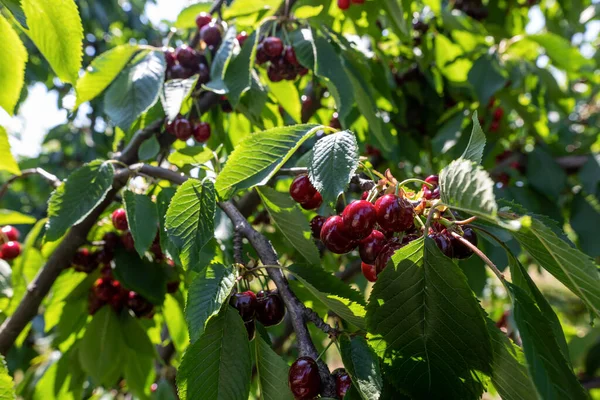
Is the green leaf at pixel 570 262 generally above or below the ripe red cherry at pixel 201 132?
above

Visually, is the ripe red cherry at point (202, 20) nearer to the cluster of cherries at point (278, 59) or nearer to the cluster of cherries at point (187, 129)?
the cluster of cherries at point (278, 59)

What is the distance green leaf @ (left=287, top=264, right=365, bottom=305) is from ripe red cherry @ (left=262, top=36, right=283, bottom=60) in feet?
2.15

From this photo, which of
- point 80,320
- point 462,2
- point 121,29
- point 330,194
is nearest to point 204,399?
point 330,194

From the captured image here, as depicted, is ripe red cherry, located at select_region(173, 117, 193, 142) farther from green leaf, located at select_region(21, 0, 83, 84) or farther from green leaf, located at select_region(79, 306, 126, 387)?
green leaf, located at select_region(79, 306, 126, 387)

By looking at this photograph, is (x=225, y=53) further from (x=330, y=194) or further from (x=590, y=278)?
(x=590, y=278)

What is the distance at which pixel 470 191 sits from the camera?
47 centimetres

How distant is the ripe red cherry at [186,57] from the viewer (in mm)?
1187

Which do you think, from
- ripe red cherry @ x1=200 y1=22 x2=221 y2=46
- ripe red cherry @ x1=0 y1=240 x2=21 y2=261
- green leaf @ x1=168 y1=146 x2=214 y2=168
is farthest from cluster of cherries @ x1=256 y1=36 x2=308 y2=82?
ripe red cherry @ x1=0 y1=240 x2=21 y2=261

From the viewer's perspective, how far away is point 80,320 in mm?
1352

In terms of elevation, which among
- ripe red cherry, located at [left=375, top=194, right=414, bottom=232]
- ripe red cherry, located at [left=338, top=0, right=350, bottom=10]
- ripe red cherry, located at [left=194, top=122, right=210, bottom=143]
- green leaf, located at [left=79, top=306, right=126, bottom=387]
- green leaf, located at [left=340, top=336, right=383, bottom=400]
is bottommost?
green leaf, located at [left=79, top=306, right=126, bottom=387]

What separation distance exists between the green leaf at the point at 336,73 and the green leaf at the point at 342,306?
0.53 m

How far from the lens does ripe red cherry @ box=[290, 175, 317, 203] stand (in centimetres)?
76

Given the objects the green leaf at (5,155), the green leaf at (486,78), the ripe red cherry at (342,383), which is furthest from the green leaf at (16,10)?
the green leaf at (486,78)

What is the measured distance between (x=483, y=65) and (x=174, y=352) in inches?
62.9
